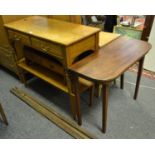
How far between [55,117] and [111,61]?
2.76ft

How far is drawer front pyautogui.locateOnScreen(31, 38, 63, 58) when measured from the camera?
4.48ft

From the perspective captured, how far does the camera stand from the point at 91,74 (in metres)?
1.21

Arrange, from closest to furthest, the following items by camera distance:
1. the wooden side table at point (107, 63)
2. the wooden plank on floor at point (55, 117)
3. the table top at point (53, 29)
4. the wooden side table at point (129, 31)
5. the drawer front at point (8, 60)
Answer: the wooden side table at point (107, 63)
the table top at point (53, 29)
the wooden plank on floor at point (55, 117)
the drawer front at point (8, 60)
the wooden side table at point (129, 31)

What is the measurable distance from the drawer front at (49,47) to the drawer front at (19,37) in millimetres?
89

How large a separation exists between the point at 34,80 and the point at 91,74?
4.43ft

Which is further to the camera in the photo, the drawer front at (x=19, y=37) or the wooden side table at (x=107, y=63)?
the drawer front at (x=19, y=37)

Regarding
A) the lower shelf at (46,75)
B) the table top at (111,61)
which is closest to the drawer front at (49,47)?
the table top at (111,61)

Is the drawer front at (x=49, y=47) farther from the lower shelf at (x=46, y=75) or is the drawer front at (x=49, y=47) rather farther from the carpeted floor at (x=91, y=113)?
the carpeted floor at (x=91, y=113)

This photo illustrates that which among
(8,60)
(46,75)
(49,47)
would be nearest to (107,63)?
(49,47)

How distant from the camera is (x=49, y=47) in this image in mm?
1436

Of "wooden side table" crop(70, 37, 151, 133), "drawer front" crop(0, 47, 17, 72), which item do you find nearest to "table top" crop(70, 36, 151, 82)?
"wooden side table" crop(70, 37, 151, 133)

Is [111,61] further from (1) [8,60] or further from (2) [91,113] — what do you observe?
(1) [8,60]

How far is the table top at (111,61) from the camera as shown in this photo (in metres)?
1.20
